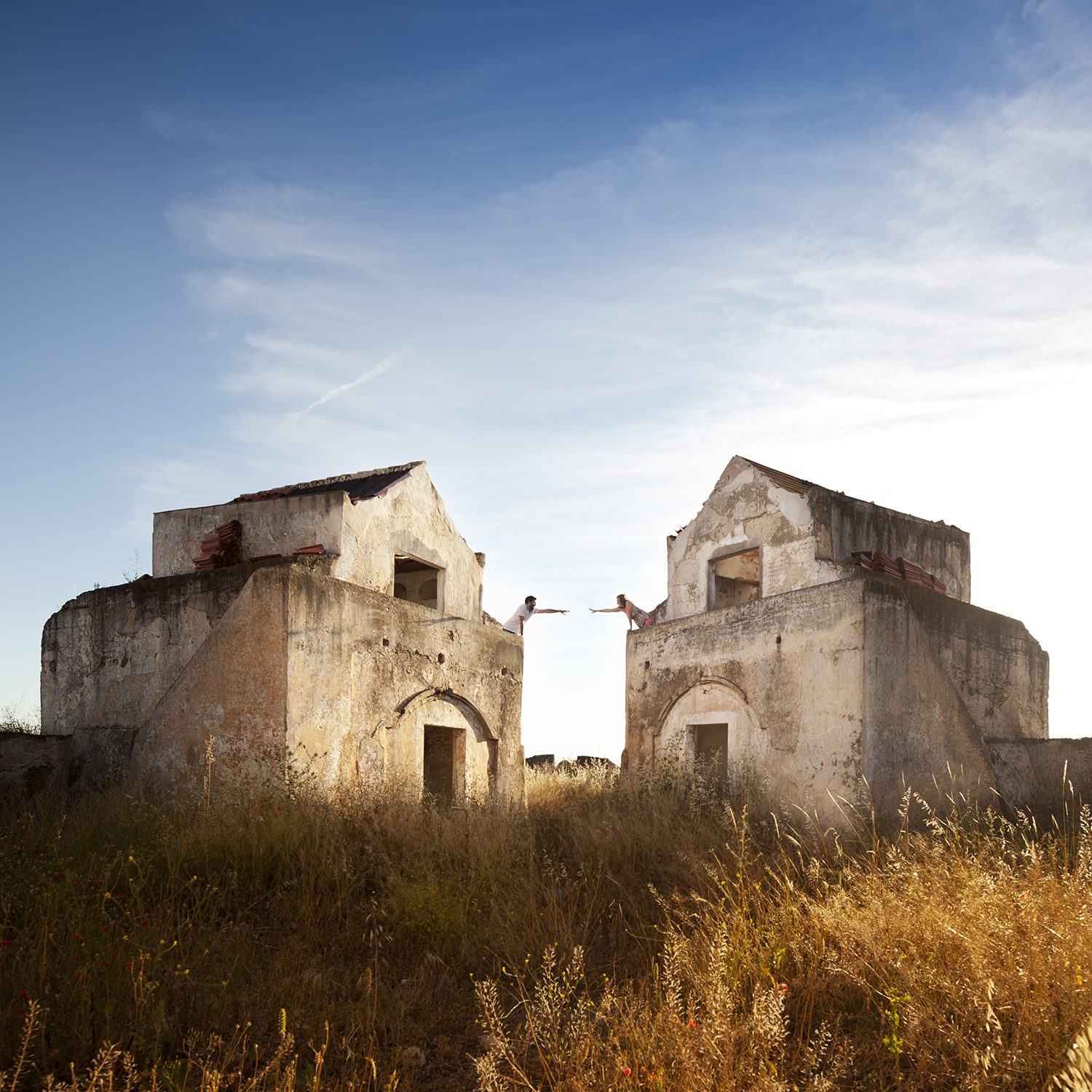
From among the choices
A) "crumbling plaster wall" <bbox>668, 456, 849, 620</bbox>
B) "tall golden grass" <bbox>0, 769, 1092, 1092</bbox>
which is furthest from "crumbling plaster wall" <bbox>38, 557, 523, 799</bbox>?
"crumbling plaster wall" <bbox>668, 456, 849, 620</bbox>

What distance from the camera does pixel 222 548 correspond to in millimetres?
10938

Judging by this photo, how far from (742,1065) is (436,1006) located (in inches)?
88.5

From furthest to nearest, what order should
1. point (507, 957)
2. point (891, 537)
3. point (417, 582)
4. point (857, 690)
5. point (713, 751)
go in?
point (417, 582) → point (713, 751) → point (891, 537) → point (857, 690) → point (507, 957)

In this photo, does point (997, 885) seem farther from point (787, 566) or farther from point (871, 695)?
point (787, 566)

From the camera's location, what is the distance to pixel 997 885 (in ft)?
17.5

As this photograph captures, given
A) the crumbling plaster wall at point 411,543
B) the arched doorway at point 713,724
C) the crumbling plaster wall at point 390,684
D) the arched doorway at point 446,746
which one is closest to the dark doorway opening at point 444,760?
the arched doorway at point 446,746

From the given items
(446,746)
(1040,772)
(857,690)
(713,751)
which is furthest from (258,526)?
(1040,772)

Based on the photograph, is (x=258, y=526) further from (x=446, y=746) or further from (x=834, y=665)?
(x=834, y=665)

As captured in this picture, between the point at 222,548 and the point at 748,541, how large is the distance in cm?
676

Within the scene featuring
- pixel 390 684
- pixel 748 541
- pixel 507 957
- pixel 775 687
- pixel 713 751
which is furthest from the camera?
pixel 713 751

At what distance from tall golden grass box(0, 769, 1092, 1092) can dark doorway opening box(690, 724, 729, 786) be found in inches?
117

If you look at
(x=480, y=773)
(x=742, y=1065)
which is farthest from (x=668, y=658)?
(x=742, y=1065)

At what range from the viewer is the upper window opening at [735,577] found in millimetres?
13070

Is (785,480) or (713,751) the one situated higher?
(785,480)
